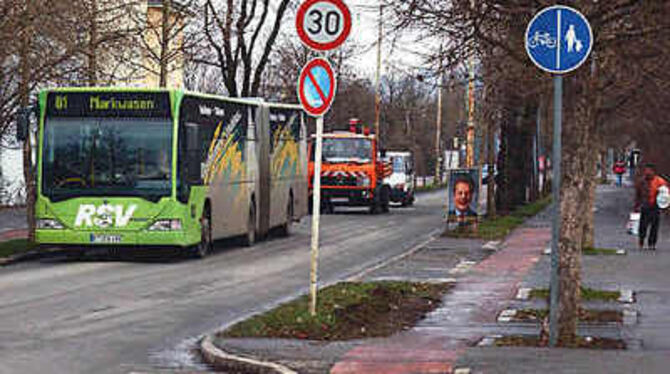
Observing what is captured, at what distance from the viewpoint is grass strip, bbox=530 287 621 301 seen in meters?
17.6

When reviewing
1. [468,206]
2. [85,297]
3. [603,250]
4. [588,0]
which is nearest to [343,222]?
[468,206]

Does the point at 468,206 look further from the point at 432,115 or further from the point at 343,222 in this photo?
the point at 432,115

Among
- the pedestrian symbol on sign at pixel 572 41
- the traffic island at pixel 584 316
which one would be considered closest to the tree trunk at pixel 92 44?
the traffic island at pixel 584 316

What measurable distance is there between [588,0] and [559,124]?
258cm

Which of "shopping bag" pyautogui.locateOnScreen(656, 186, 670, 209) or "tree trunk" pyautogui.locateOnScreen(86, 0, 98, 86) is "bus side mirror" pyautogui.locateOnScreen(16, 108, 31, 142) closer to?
"tree trunk" pyautogui.locateOnScreen(86, 0, 98, 86)

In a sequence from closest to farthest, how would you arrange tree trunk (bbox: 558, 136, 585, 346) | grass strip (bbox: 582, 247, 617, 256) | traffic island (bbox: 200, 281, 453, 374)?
traffic island (bbox: 200, 281, 453, 374) → tree trunk (bbox: 558, 136, 585, 346) → grass strip (bbox: 582, 247, 617, 256)

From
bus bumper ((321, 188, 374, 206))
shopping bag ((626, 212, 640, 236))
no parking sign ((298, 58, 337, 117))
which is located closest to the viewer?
no parking sign ((298, 58, 337, 117))

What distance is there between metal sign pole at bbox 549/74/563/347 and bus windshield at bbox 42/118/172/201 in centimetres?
1267

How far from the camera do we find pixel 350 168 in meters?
48.0

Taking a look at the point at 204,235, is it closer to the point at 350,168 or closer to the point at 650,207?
the point at 650,207

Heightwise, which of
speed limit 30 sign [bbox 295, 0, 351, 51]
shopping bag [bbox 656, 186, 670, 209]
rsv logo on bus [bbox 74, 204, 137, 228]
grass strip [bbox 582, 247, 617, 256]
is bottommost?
grass strip [bbox 582, 247, 617, 256]

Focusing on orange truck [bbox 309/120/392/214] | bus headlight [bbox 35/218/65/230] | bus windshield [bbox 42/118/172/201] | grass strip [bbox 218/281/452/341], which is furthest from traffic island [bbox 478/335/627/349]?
orange truck [bbox 309/120/392/214]

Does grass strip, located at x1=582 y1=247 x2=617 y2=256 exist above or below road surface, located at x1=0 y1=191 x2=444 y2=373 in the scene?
above

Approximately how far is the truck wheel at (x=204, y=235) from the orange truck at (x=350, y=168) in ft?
69.2
